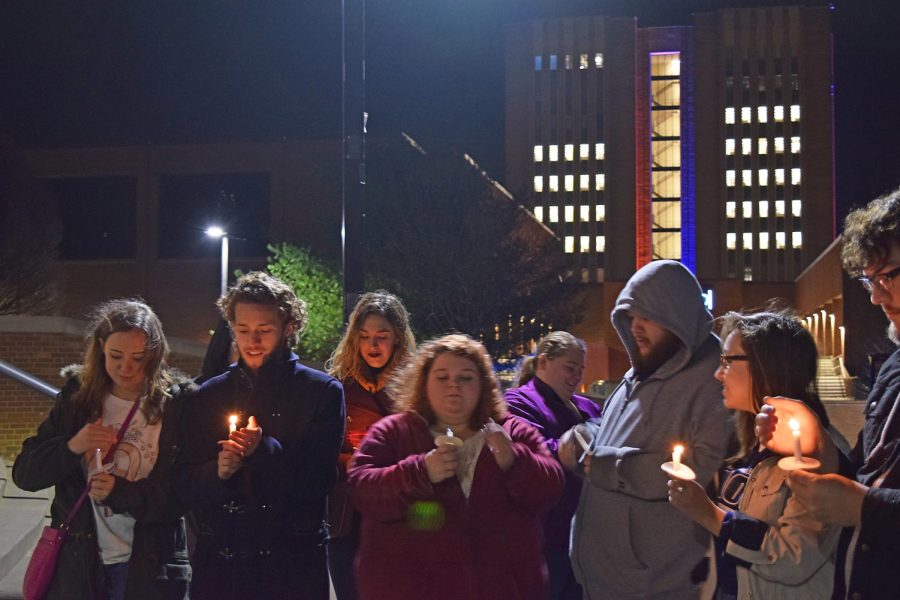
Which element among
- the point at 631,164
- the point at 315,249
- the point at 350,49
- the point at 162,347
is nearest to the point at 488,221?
the point at 315,249

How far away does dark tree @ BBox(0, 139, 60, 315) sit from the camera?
43.3 meters

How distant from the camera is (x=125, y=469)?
4.32m

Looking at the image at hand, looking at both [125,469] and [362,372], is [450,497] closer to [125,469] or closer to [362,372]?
[125,469]

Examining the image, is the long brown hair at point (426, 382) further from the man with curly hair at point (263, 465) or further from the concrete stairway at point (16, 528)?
the concrete stairway at point (16, 528)

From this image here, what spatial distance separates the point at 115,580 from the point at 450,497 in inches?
65.6

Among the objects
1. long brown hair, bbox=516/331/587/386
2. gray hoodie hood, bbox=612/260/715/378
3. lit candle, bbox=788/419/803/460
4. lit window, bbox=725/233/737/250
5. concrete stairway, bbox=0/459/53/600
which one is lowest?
concrete stairway, bbox=0/459/53/600

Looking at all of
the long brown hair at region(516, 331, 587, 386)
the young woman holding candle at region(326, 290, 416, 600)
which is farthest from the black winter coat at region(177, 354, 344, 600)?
the long brown hair at region(516, 331, 587, 386)

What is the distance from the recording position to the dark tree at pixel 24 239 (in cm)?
4334

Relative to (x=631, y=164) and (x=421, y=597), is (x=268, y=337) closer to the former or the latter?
(x=421, y=597)

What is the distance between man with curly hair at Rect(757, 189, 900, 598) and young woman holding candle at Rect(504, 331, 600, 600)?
7.08 feet

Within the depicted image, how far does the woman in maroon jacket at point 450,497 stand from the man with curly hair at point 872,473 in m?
1.07

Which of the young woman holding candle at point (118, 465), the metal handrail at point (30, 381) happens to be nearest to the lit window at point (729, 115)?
the metal handrail at point (30, 381)

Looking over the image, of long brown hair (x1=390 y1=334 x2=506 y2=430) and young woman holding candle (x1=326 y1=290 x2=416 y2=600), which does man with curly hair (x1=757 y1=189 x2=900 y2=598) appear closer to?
long brown hair (x1=390 y1=334 x2=506 y2=430)

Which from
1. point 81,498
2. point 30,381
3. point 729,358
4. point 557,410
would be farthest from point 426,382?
point 30,381
